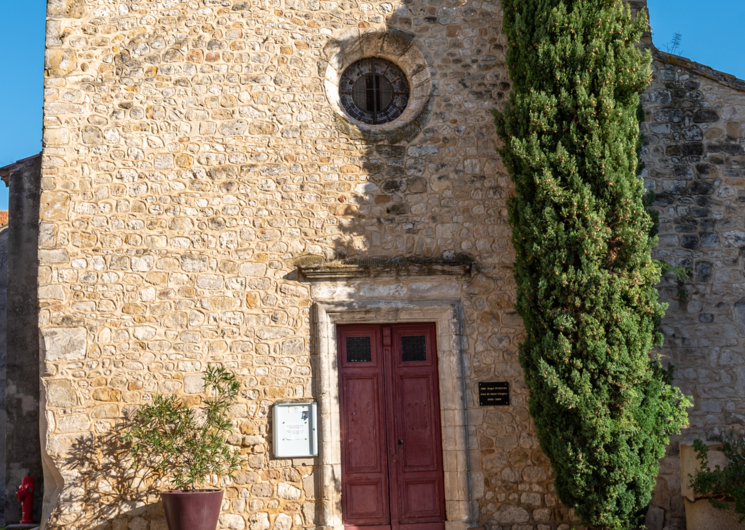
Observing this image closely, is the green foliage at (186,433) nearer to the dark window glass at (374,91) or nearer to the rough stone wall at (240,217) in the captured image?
the rough stone wall at (240,217)

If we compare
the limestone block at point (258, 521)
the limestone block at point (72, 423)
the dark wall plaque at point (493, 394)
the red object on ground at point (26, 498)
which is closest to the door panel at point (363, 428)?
the limestone block at point (258, 521)

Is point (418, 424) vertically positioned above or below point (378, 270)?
below

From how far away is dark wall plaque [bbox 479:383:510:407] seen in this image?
254 inches

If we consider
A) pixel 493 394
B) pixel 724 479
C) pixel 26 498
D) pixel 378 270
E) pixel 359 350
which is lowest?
Result: pixel 26 498

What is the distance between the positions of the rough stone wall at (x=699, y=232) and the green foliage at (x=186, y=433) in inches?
155

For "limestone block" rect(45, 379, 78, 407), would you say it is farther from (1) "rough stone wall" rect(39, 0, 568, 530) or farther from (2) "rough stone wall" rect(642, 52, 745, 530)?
(2) "rough stone wall" rect(642, 52, 745, 530)

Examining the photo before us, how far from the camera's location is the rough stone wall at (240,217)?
6285 millimetres

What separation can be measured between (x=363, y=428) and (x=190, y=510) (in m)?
1.67

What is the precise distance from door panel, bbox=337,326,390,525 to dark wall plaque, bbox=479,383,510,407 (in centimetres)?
92

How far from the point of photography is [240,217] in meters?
6.63

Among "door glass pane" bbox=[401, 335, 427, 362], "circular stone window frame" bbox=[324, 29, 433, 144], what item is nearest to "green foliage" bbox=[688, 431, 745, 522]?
"door glass pane" bbox=[401, 335, 427, 362]

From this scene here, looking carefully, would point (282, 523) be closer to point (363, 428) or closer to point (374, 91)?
point (363, 428)

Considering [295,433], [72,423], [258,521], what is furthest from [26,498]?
[295,433]

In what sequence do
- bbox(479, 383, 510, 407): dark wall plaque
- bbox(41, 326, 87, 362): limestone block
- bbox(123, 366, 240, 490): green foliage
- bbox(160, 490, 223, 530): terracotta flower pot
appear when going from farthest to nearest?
bbox(479, 383, 510, 407): dark wall plaque < bbox(41, 326, 87, 362): limestone block < bbox(123, 366, 240, 490): green foliage < bbox(160, 490, 223, 530): terracotta flower pot
